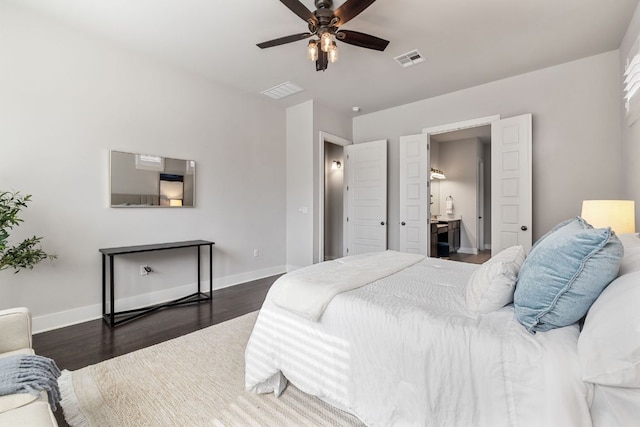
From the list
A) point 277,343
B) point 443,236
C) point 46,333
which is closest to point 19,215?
point 46,333

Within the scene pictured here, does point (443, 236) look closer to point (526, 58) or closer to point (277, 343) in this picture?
point (526, 58)

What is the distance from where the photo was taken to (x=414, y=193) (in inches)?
180

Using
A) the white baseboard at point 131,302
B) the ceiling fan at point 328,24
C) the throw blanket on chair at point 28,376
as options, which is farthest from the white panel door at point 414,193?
the throw blanket on chair at point 28,376

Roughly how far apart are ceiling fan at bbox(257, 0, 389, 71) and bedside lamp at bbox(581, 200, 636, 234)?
7.72 ft

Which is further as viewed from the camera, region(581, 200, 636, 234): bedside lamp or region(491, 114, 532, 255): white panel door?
region(491, 114, 532, 255): white panel door

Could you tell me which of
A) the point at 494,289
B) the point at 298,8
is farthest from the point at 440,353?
the point at 298,8

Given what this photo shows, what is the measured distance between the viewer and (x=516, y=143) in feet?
12.1

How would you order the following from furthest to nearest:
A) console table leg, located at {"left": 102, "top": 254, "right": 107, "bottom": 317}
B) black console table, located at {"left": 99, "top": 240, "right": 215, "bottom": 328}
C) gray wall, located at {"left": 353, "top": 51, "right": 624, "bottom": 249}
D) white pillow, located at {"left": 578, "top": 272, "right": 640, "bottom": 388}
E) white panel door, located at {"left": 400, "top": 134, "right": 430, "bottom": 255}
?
1. white panel door, located at {"left": 400, "top": 134, "right": 430, "bottom": 255}
2. gray wall, located at {"left": 353, "top": 51, "right": 624, "bottom": 249}
3. console table leg, located at {"left": 102, "top": 254, "right": 107, "bottom": 317}
4. black console table, located at {"left": 99, "top": 240, "right": 215, "bottom": 328}
5. white pillow, located at {"left": 578, "top": 272, "right": 640, "bottom": 388}

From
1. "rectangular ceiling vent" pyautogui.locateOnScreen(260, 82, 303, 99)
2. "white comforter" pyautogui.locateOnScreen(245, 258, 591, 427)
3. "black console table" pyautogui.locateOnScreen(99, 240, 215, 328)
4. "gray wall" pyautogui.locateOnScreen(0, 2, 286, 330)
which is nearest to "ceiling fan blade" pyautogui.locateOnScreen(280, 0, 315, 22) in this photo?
"rectangular ceiling vent" pyautogui.locateOnScreen(260, 82, 303, 99)

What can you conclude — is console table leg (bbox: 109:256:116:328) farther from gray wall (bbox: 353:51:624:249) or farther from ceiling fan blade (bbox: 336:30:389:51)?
gray wall (bbox: 353:51:624:249)

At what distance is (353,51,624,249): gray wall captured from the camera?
127 inches

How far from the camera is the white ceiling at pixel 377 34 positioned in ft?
8.14

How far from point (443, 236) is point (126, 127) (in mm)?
6052

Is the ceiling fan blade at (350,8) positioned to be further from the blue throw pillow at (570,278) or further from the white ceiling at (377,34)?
the blue throw pillow at (570,278)
